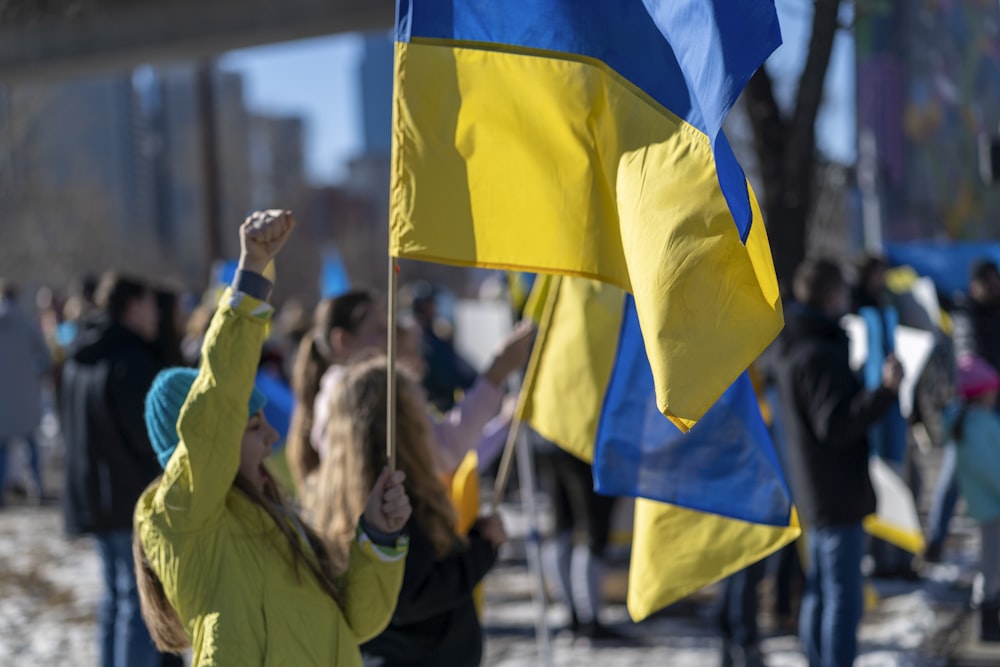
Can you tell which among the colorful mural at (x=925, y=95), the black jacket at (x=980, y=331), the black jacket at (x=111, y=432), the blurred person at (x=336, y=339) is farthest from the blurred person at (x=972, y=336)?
the colorful mural at (x=925, y=95)

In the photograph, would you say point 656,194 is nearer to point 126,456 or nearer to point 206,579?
point 206,579

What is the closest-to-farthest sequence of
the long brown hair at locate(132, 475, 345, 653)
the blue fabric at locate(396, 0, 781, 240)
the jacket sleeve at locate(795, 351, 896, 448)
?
the blue fabric at locate(396, 0, 781, 240) → the long brown hair at locate(132, 475, 345, 653) → the jacket sleeve at locate(795, 351, 896, 448)

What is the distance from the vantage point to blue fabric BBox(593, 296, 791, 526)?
12.5ft

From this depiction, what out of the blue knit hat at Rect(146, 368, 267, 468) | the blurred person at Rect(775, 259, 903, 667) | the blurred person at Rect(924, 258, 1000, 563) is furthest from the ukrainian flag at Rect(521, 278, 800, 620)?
the blurred person at Rect(924, 258, 1000, 563)

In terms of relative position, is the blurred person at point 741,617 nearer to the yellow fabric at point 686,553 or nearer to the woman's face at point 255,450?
the yellow fabric at point 686,553

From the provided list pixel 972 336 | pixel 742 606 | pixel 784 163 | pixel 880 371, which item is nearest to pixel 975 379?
pixel 880 371

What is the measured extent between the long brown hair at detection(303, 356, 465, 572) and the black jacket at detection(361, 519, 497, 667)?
0.05 meters

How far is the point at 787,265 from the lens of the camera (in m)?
7.98

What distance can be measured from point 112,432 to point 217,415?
3.00 meters

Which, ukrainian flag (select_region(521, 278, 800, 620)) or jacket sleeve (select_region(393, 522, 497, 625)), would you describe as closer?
jacket sleeve (select_region(393, 522, 497, 625))

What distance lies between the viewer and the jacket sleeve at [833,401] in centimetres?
507

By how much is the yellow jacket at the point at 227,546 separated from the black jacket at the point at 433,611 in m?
0.38

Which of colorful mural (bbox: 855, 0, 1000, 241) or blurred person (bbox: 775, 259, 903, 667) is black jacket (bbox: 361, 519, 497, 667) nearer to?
blurred person (bbox: 775, 259, 903, 667)

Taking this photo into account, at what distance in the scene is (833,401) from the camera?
16.8ft
